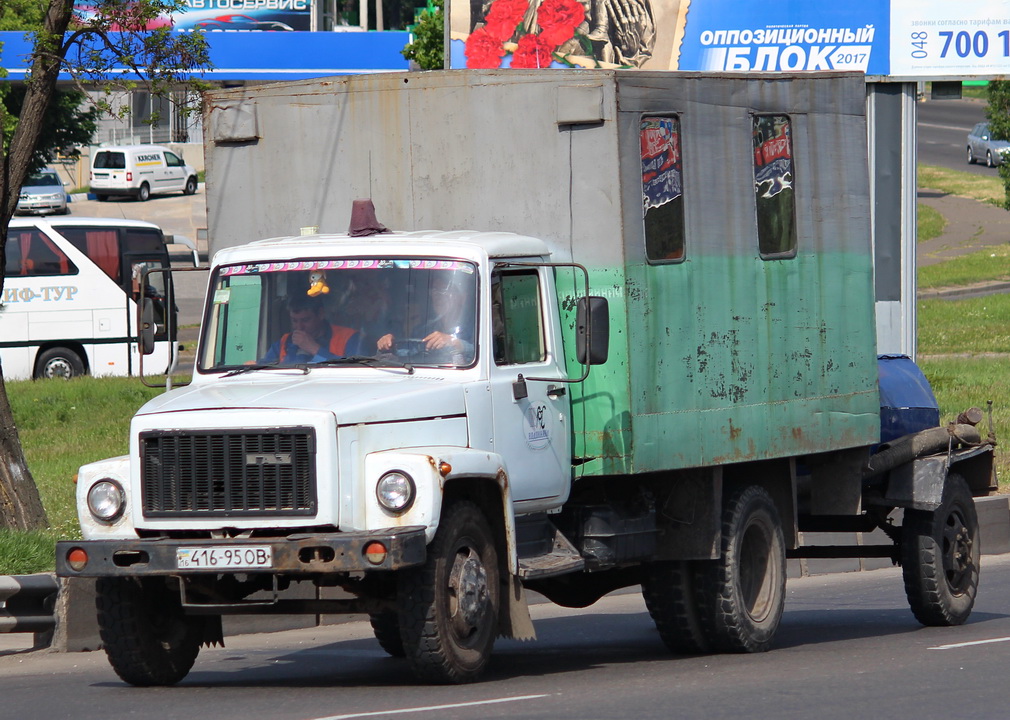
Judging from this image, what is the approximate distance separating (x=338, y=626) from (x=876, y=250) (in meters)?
11.3

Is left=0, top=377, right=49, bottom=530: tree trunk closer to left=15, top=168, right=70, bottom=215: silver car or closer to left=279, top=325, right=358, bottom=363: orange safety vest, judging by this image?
left=279, top=325, right=358, bottom=363: orange safety vest

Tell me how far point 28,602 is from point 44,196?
41.9 meters

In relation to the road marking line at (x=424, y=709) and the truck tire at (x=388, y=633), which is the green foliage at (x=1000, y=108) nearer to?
the truck tire at (x=388, y=633)

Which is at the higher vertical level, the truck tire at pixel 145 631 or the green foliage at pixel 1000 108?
the green foliage at pixel 1000 108

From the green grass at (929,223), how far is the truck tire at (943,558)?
1377 inches

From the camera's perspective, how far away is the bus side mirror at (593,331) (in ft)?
27.7

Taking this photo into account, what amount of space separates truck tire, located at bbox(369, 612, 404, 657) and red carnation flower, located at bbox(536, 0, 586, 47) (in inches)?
495

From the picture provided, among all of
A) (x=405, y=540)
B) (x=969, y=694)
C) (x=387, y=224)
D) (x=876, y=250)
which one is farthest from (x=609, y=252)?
(x=876, y=250)

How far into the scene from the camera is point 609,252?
9.00 metres

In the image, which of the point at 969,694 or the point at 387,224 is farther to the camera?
the point at 387,224

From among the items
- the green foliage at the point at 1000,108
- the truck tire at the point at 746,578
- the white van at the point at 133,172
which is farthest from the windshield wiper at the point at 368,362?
the white van at the point at 133,172

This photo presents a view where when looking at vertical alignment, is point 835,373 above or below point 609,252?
below

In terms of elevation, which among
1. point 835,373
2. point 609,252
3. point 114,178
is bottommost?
point 835,373

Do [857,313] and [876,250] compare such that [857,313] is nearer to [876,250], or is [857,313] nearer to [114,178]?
[876,250]
